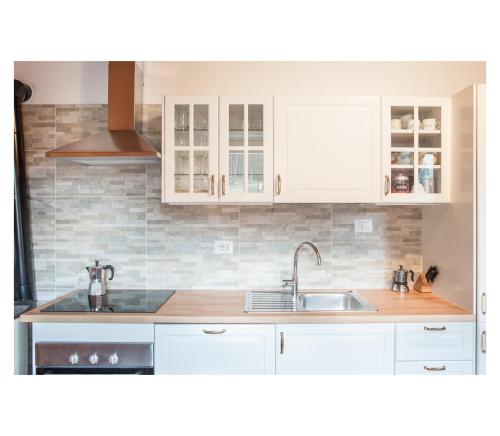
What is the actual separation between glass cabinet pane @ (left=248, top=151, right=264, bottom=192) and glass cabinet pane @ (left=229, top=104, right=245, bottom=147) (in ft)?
0.33

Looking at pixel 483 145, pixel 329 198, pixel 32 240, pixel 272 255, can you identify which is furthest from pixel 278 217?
pixel 32 240

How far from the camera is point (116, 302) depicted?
7.03ft

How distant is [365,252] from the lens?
246cm

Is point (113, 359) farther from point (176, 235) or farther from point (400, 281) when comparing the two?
point (400, 281)

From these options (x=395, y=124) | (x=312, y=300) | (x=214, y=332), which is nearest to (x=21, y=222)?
(x=214, y=332)

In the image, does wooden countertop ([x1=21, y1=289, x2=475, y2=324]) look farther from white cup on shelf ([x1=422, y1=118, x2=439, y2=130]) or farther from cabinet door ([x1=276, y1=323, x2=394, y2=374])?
white cup on shelf ([x1=422, y1=118, x2=439, y2=130])

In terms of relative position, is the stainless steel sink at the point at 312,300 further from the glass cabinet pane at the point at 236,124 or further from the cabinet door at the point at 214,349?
the glass cabinet pane at the point at 236,124

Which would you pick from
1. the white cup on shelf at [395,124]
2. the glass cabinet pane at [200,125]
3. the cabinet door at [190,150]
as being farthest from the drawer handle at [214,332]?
the white cup on shelf at [395,124]

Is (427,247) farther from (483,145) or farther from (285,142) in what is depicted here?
(285,142)

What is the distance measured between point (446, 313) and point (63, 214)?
237cm

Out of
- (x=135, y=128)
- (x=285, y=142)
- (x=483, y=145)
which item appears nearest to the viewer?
(x=483, y=145)

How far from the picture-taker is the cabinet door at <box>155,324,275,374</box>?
1.88 metres

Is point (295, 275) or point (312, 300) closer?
point (295, 275)

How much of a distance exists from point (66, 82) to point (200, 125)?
1.04 metres
